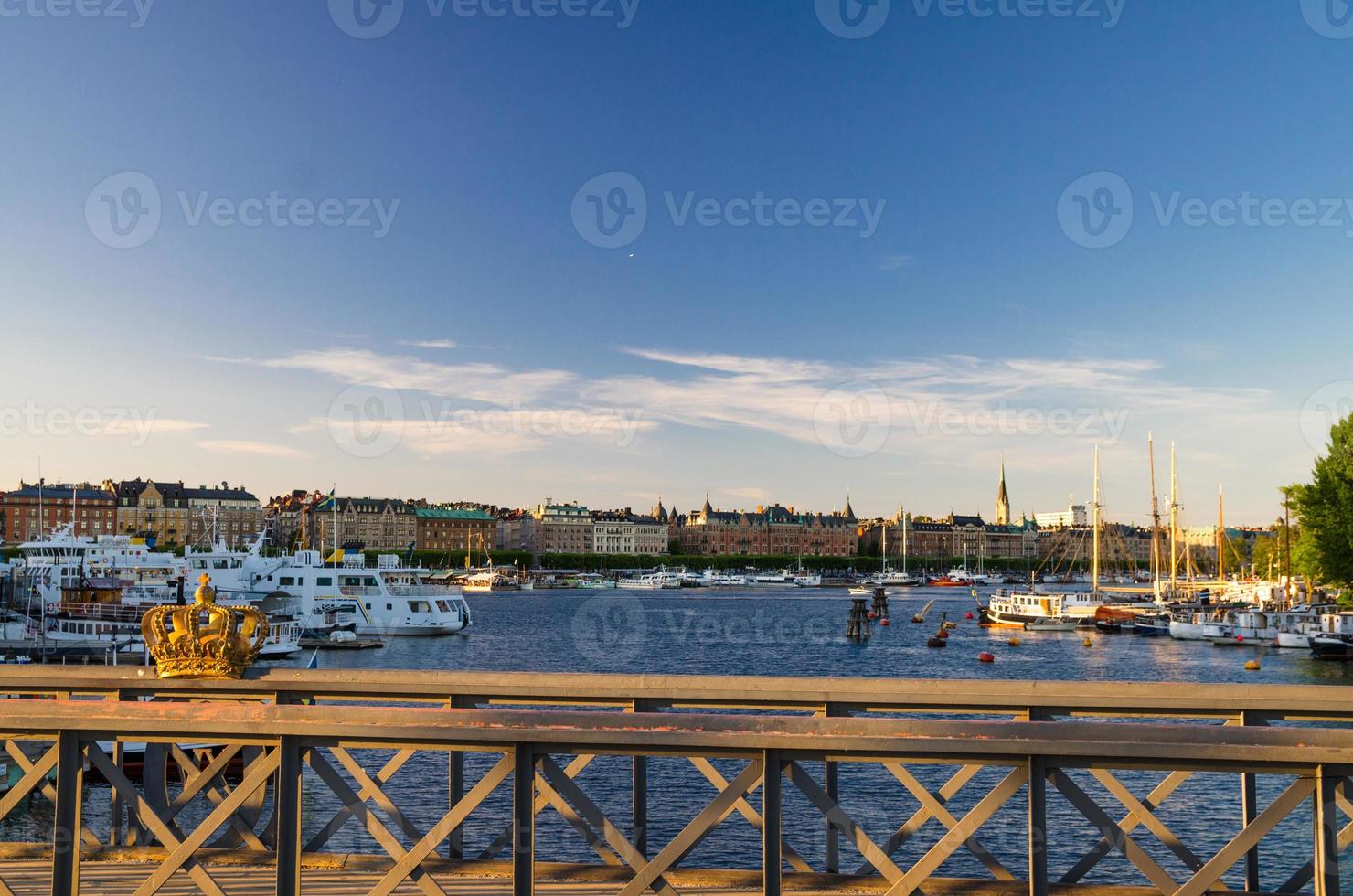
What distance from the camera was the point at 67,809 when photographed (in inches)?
288

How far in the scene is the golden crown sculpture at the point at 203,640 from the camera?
31.2 feet

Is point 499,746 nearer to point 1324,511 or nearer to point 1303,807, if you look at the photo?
point 1303,807

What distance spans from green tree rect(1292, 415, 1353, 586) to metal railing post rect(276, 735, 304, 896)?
6384 cm

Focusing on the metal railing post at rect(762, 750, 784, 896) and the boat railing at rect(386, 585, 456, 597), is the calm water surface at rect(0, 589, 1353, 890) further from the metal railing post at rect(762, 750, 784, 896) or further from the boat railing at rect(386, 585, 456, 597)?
the metal railing post at rect(762, 750, 784, 896)

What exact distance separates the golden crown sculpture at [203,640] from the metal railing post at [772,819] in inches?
181

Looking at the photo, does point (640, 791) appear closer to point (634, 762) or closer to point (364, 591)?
point (634, 762)

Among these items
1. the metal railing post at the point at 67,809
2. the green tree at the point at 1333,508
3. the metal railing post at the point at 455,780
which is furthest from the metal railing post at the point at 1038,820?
the green tree at the point at 1333,508

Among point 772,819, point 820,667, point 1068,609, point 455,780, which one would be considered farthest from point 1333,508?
point 772,819

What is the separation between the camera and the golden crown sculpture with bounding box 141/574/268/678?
9523mm

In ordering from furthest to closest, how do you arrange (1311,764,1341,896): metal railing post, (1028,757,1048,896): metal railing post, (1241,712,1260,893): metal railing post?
(1241,712,1260,893): metal railing post, (1028,757,1048,896): metal railing post, (1311,764,1341,896): metal railing post

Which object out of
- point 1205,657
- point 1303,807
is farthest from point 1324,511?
point 1303,807

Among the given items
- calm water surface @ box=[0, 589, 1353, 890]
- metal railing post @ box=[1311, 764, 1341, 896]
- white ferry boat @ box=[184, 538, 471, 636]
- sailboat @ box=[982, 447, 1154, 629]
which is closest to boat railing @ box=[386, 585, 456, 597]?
white ferry boat @ box=[184, 538, 471, 636]

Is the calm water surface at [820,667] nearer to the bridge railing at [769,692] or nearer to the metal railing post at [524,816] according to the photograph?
the bridge railing at [769,692]

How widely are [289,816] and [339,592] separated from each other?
78.3m
